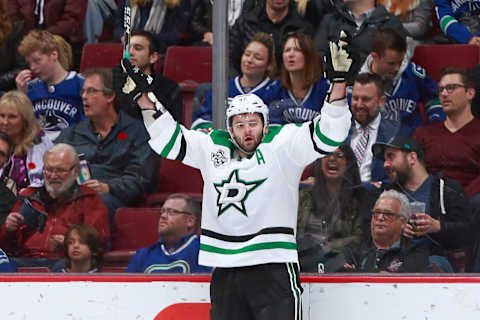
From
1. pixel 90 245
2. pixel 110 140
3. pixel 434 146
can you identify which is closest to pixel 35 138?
pixel 110 140

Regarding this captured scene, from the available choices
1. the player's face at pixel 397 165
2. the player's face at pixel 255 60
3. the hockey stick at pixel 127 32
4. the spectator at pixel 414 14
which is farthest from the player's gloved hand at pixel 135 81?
the spectator at pixel 414 14

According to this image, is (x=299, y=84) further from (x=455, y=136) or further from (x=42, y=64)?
(x=42, y=64)

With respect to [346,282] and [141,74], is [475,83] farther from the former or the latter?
[141,74]

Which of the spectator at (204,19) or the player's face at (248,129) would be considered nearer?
the player's face at (248,129)

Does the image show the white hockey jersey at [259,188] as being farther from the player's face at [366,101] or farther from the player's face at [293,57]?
the player's face at [293,57]

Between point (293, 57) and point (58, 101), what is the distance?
108 centimetres

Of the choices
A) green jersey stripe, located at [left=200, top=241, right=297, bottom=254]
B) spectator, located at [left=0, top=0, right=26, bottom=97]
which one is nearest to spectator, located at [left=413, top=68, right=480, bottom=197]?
green jersey stripe, located at [left=200, top=241, right=297, bottom=254]

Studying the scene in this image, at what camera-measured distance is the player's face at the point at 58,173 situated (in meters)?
4.00

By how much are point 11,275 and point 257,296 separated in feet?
3.22

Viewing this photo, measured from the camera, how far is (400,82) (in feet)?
13.8

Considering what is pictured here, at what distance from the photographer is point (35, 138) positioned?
13.9 feet

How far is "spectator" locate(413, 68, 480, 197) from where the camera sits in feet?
12.3

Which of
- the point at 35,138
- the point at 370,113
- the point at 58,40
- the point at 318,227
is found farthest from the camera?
the point at 58,40

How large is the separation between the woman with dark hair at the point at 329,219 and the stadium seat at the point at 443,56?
2.66ft
